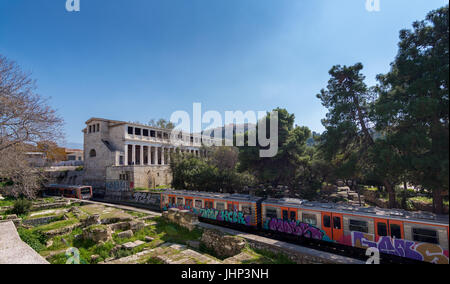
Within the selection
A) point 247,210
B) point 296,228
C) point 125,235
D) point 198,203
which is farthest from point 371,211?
point 125,235

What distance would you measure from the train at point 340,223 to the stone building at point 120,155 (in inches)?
799

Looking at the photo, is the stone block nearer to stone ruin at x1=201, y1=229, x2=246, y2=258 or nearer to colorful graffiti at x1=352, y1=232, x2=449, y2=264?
stone ruin at x1=201, y1=229, x2=246, y2=258

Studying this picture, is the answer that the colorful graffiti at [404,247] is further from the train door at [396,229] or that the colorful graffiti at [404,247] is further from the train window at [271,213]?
the train window at [271,213]

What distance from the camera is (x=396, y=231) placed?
10.2m

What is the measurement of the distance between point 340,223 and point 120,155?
135 ft

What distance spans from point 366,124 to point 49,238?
21.7m

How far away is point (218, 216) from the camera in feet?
59.2

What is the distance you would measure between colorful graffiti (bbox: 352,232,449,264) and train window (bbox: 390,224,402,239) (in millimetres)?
175

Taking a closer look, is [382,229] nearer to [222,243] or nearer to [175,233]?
[222,243]

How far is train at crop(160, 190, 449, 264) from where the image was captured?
30.1 ft

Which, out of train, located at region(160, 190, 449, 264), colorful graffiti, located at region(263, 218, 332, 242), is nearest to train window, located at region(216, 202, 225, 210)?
train, located at region(160, 190, 449, 264)

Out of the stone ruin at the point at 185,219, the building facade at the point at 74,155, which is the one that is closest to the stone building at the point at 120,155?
the stone ruin at the point at 185,219

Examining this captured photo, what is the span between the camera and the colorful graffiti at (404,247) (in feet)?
29.2

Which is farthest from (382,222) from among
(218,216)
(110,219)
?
(110,219)
